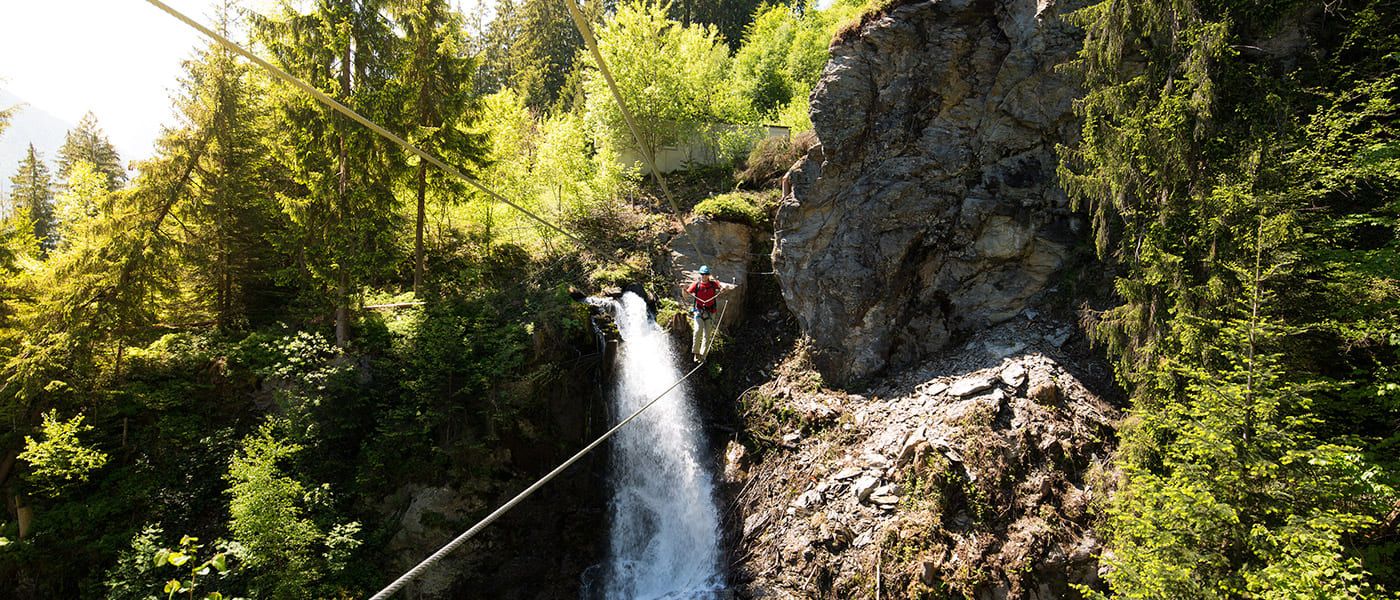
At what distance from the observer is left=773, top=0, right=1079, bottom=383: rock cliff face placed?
11.2 m

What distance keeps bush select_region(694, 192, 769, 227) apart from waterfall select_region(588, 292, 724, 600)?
3437 millimetres

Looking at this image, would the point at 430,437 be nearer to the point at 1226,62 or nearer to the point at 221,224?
the point at 221,224

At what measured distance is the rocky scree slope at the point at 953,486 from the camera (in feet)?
28.6

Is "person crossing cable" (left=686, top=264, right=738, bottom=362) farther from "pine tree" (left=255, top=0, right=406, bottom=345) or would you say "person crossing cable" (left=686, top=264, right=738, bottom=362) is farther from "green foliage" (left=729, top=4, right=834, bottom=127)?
"green foliage" (left=729, top=4, right=834, bottom=127)

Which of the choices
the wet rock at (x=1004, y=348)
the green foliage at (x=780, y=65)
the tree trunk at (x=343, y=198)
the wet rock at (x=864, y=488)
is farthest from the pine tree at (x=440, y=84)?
the wet rock at (x=1004, y=348)

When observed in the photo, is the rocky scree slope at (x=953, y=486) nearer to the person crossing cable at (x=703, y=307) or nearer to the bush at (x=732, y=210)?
the person crossing cable at (x=703, y=307)

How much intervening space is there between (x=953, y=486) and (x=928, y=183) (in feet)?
20.3

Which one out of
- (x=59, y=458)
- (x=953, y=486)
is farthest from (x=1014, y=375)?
(x=59, y=458)

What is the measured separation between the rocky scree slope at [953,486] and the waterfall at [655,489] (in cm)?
102

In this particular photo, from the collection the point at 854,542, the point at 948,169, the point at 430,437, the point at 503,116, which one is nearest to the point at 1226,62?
the point at 948,169

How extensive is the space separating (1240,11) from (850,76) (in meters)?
6.42

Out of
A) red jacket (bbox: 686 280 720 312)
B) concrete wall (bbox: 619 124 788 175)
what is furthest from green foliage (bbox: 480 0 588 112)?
red jacket (bbox: 686 280 720 312)

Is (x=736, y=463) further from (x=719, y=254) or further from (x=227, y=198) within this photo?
(x=227, y=198)

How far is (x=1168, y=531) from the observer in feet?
23.3
